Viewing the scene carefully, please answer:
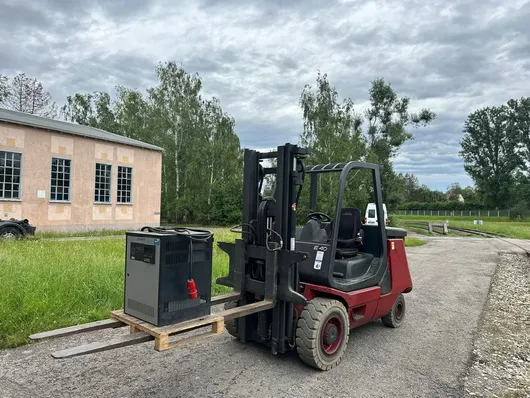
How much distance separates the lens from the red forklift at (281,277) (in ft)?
10.5

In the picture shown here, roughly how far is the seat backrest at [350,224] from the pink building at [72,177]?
16528mm

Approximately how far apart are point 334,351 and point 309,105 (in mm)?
31455

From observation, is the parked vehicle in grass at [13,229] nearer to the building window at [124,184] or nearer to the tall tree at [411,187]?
the building window at [124,184]

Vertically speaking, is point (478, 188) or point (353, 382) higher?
point (478, 188)

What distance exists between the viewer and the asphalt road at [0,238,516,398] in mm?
3488

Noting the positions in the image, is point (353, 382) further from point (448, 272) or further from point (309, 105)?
point (309, 105)

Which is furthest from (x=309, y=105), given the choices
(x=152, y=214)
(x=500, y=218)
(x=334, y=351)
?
(x=500, y=218)

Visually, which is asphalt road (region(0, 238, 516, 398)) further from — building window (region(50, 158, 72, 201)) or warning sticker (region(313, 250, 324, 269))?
building window (region(50, 158, 72, 201))

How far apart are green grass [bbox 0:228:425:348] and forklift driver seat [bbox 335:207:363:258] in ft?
10.5

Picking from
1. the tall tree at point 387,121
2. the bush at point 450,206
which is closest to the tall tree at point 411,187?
the bush at point 450,206

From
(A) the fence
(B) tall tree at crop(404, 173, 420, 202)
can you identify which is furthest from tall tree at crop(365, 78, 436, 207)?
(B) tall tree at crop(404, 173, 420, 202)

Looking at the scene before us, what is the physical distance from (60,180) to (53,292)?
14.5 metres

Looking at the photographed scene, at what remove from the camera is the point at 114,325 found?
3.37 metres

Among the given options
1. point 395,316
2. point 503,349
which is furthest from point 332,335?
point 503,349
